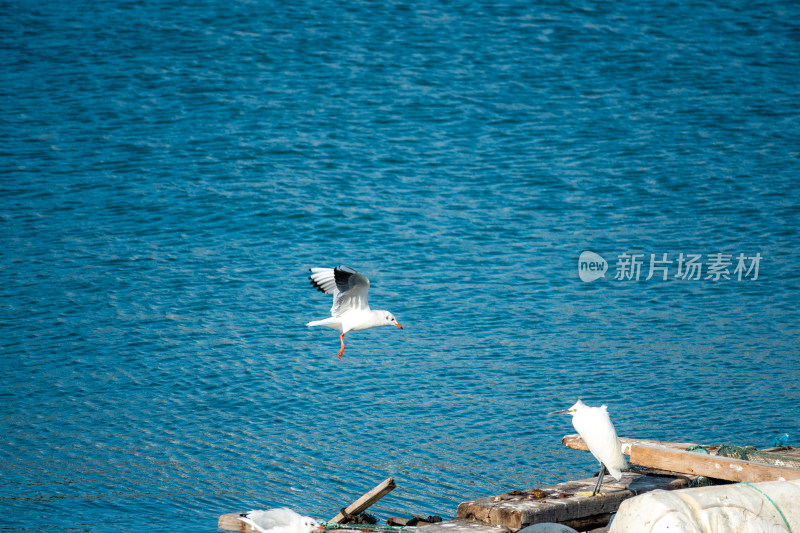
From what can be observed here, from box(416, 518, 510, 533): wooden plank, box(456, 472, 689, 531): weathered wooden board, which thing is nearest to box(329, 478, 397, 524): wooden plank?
box(416, 518, 510, 533): wooden plank

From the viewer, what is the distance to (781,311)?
18.8 m

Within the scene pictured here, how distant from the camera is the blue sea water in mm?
13391

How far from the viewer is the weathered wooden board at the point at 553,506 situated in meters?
8.82

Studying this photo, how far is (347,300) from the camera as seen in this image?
12773 millimetres

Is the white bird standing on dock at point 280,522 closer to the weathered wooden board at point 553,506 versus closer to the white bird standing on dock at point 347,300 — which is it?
the weathered wooden board at point 553,506

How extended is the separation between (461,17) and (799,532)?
2713 cm

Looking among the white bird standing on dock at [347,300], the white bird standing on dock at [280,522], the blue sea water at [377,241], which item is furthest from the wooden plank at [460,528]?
the white bird standing on dock at [347,300]

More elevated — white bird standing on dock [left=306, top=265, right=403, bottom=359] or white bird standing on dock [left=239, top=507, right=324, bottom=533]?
white bird standing on dock [left=306, top=265, right=403, bottom=359]

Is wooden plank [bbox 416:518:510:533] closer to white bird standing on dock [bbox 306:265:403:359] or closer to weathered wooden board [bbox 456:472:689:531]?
weathered wooden board [bbox 456:472:689:531]

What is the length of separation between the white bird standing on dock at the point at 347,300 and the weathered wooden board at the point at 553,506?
342cm

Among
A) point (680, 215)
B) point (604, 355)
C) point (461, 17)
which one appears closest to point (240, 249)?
point (604, 355)

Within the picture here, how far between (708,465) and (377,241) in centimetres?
1307

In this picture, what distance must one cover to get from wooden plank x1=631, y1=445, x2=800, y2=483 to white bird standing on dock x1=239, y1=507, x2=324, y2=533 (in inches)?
144

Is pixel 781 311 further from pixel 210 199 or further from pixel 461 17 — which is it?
pixel 461 17
